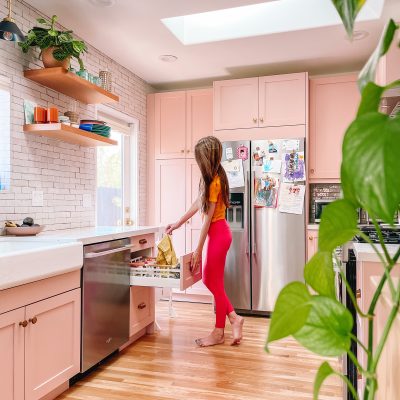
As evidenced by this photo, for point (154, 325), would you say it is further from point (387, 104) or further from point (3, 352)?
point (387, 104)

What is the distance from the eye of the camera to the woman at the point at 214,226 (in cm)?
294

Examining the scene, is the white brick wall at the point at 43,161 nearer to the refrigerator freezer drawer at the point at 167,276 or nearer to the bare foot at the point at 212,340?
the refrigerator freezer drawer at the point at 167,276

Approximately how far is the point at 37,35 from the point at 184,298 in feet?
9.54

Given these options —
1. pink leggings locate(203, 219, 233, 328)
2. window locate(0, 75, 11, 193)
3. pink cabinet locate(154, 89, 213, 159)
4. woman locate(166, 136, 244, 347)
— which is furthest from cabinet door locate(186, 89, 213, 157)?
window locate(0, 75, 11, 193)

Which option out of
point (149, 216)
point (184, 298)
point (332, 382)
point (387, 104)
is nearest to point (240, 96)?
point (149, 216)

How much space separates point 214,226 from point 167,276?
20.6 inches

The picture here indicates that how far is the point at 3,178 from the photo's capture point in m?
2.55

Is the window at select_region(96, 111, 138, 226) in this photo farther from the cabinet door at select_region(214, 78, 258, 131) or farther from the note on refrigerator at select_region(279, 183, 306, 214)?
the note on refrigerator at select_region(279, 183, 306, 214)

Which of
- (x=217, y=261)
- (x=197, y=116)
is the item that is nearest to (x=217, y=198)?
(x=217, y=261)

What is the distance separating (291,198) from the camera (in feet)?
12.3

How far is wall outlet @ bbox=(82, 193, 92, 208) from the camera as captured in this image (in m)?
3.37

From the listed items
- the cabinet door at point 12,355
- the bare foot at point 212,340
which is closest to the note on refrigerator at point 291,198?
the bare foot at point 212,340

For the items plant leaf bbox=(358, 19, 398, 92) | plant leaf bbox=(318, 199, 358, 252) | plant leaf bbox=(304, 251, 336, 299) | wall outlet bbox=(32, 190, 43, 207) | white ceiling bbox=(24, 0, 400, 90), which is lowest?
plant leaf bbox=(304, 251, 336, 299)

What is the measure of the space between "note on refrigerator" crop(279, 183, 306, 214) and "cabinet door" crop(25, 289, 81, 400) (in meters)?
2.12
